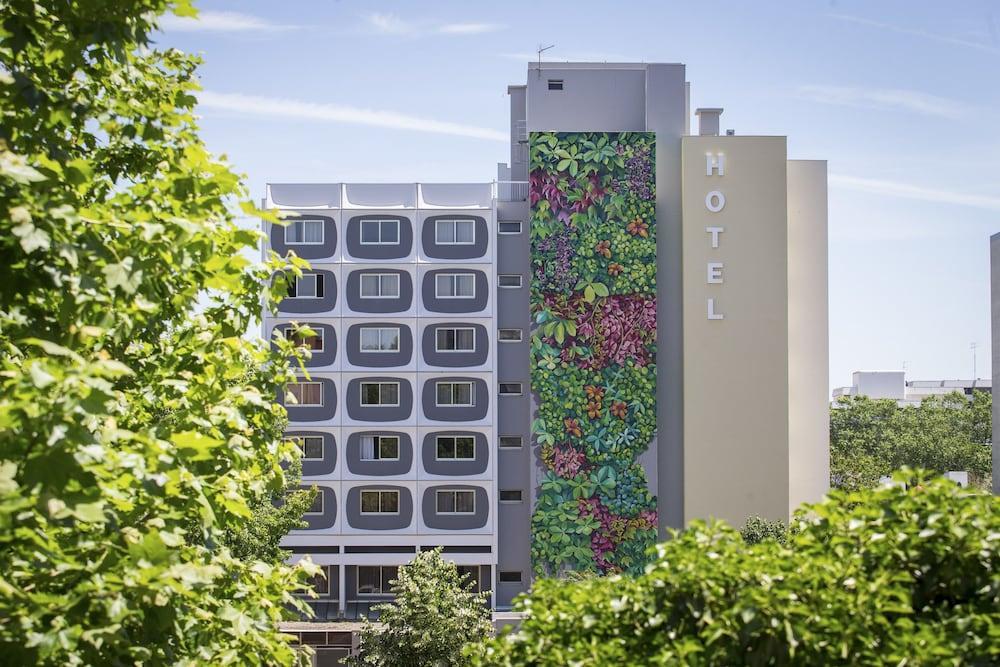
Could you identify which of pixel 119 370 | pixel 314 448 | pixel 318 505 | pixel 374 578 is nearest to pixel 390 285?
pixel 314 448

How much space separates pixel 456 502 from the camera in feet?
121

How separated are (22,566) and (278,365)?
3.08m

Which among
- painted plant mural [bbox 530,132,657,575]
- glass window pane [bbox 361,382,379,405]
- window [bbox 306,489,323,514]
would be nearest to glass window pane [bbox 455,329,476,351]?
painted plant mural [bbox 530,132,657,575]

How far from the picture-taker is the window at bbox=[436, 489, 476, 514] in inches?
1455

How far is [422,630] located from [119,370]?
56.5ft

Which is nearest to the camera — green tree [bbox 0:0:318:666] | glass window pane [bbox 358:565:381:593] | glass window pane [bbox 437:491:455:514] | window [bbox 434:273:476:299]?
green tree [bbox 0:0:318:666]

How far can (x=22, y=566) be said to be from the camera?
5750 mm

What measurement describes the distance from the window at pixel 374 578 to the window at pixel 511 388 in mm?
7602

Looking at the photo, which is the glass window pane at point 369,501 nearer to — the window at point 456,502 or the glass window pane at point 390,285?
the window at point 456,502

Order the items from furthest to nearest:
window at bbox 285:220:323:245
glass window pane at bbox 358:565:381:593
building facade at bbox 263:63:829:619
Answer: window at bbox 285:220:323:245 → glass window pane at bbox 358:565:381:593 → building facade at bbox 263:63:829:619

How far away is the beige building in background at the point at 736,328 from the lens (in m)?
36.8

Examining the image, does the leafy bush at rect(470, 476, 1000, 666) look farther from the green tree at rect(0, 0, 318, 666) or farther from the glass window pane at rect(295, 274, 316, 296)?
the glass window pane at rect(295, 274, 316, 296)

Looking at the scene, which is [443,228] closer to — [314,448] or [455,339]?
[455,339]

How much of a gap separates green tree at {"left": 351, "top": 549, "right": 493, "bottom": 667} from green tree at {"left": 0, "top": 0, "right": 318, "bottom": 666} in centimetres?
1367
